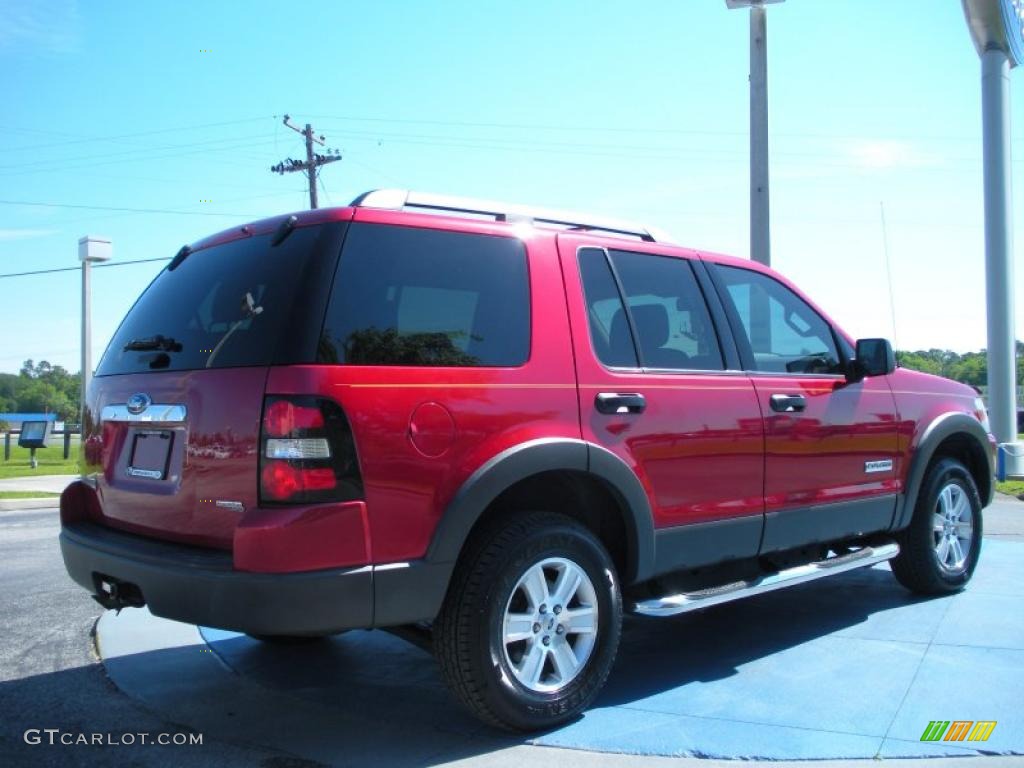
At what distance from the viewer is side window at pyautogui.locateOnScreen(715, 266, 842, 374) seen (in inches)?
184

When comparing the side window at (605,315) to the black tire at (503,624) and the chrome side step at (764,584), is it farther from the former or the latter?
the chrome side step at (764,584)

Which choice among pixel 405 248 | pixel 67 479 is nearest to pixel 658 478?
pixel 405 248

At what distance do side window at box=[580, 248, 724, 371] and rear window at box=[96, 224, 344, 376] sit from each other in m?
1.24

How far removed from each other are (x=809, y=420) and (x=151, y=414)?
10.3ft

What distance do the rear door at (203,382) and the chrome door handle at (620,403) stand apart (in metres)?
1.22

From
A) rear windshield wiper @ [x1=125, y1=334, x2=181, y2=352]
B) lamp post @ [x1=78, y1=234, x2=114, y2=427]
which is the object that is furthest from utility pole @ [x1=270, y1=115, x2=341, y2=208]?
rear windshield wiper @ [x1=125, y1=334, x2=181, y2=352]

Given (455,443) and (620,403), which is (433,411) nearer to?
(455,443)

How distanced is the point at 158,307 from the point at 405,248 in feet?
4.20

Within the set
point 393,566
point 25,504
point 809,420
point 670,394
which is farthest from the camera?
Result: point 25,504

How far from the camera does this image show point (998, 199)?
1454cm

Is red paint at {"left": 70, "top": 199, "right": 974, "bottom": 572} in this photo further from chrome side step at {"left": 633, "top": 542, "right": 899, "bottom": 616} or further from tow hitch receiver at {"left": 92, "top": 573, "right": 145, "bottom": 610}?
chrome side step at {"left": 633, "top": 542, "right": 899, "bottom": 616}

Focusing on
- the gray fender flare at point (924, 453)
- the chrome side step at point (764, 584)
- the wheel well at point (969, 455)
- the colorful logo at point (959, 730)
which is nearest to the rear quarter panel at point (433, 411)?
the chrome side step at point (764, 584)

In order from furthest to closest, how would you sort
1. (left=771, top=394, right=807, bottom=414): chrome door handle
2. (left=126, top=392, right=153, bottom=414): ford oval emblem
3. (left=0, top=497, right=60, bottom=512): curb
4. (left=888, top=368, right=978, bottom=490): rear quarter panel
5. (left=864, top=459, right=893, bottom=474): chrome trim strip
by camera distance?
(left=0, top=497, right=60, bottom=512): curb < (left=888, top=368, right=978, bottom=490): rear quarter panel < (left=864, top=459, right=893, bottom=474): chrome trim strip < (left=771, top=394, right=807, bottom=414): chrome door handle < (left=126, top=392, right=153, bottom=414): ford oval emblem

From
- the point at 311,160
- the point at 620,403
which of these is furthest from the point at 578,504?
the point at 311,160
